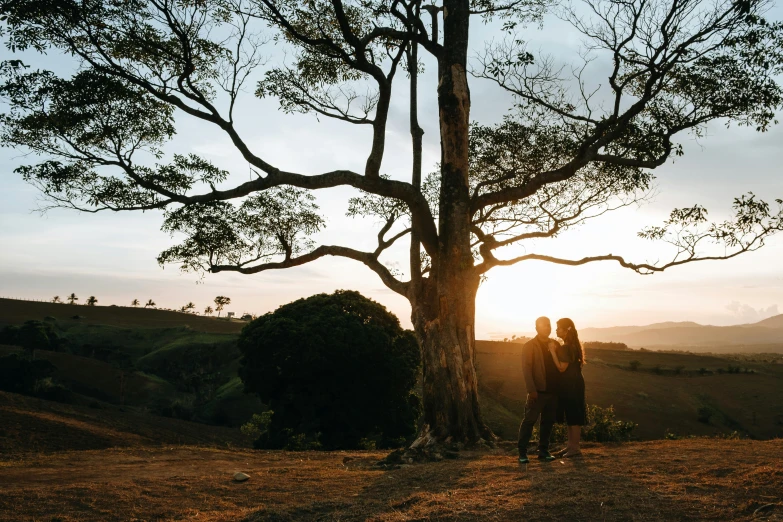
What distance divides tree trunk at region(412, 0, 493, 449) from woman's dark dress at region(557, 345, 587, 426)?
3484 mm

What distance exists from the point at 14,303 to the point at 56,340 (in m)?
39.1

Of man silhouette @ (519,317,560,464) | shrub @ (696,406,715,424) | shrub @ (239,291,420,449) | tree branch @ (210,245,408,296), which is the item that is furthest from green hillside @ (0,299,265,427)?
man silhouette @ (519,317,560,464)

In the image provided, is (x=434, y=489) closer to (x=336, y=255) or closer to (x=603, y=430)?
(x=603, y=430)

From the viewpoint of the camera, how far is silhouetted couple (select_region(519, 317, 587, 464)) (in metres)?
8.49

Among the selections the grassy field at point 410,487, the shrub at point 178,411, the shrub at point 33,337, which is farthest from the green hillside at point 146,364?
the grassy field at point 410,487

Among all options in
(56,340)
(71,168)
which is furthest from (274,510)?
(56,340)

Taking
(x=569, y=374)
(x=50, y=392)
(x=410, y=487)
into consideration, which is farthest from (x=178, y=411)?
(x=569, y=374)

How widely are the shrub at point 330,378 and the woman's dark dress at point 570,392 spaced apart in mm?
13112

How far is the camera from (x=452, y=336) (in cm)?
1228

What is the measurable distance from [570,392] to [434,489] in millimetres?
2742

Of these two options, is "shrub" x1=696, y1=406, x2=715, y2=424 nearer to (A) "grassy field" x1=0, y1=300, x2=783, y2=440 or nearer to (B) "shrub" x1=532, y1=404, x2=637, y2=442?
(A) "grassy field" x1=0, y1=300, x2=783, y2=440

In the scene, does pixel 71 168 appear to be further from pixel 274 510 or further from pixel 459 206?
pixel 274 510

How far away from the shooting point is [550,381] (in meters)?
8.62

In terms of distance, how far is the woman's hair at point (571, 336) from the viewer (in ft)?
28.4
